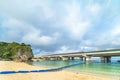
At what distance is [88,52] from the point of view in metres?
106

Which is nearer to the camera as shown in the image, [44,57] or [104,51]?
[104,51]

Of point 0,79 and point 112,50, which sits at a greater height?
point 112,50

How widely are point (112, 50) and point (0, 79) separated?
237ft

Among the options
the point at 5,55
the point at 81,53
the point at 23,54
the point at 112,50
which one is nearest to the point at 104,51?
the point at 112,50

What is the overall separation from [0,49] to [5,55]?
431cm

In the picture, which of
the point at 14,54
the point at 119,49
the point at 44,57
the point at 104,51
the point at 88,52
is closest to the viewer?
the point at 119,49

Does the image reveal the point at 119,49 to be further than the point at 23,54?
No

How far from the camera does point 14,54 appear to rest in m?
97.5

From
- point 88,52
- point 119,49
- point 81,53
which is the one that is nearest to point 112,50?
point 119,49

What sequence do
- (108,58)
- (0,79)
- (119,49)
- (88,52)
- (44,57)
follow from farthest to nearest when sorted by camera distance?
1. (44,57)
2. (108,58)
3. (88,52)
4. (119,49)
5. (0,79)

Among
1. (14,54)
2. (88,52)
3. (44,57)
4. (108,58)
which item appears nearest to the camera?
(14,54)

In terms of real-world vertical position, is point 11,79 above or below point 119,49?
below

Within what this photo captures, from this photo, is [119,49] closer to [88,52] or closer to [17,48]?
[88,52]

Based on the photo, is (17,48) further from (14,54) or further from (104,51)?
(104,51)
